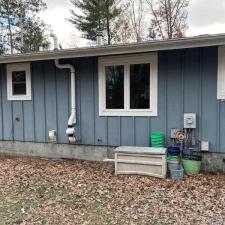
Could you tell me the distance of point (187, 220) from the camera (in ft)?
10.8

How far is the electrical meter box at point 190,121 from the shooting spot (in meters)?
5.13

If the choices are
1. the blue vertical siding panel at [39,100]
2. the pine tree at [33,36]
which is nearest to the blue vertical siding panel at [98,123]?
the blue vertical siding panel at [39,100]

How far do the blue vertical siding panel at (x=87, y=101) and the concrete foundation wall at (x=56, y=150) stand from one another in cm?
23

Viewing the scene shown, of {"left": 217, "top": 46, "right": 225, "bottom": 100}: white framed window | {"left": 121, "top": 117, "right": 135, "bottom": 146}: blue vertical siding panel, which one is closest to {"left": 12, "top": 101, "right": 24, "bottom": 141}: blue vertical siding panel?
{"left": 121, "top": 117, "right": 135, "bottom": 146}: blue vertical siding panel

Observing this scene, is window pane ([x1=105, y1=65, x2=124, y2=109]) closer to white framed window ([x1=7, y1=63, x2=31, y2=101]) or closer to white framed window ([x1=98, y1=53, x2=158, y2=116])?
white framed window ([x1=98, y1=53, x2=158, y2=116])

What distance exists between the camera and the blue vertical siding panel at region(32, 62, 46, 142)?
21.4 feet

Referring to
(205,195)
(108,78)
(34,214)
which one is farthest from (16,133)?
(205,195)

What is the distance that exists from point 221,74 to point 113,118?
2315mm

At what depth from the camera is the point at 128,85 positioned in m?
5.74

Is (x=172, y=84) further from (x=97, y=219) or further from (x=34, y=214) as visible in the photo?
(x=34, y=214)

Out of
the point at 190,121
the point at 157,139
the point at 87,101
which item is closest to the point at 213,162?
the point at 190,121

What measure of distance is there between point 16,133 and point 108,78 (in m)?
2.84

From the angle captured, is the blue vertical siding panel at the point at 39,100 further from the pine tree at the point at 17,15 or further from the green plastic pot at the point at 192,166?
the pine tree at the point at 17,15

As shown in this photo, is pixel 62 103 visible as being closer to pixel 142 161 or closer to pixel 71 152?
pixel 71 152
